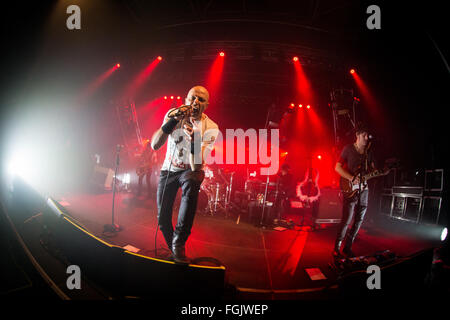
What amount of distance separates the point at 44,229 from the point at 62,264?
1053mm

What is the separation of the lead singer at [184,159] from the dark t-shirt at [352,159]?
8.00 ft

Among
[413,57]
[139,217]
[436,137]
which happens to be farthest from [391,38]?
[139,217]

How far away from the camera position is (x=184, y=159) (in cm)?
191

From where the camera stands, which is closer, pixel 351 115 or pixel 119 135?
pixel 351 115

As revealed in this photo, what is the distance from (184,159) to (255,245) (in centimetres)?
239

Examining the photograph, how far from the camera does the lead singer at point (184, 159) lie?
A: 5.76 feet

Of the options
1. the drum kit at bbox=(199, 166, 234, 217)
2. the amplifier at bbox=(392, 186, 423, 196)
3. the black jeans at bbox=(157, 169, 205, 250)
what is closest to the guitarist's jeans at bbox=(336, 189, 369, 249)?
the black jeans at bbox=(157, 169, 205, 250)

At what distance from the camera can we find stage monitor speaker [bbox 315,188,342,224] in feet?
16.1

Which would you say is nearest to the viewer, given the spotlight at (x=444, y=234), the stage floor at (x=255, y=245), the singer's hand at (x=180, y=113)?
the singer's hand at (x=180, y=113)

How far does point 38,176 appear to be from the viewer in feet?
16.3

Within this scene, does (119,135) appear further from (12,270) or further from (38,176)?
(12,270)

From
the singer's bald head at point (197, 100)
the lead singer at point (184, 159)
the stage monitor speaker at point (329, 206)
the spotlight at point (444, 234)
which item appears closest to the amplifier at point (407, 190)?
the spotlight at point (444, 234)

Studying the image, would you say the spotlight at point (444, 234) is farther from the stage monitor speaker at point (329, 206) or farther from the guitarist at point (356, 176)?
the guitarist at point (356, 176)

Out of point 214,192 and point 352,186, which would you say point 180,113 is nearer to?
point 352,186
